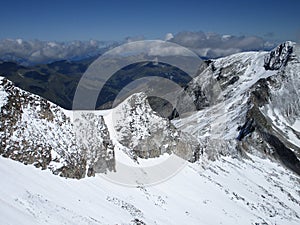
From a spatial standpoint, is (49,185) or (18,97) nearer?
(49,185)

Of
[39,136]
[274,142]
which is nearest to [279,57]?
[274,142]

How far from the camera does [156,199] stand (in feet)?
110

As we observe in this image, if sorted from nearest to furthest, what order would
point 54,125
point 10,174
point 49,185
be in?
1. point 10,174
2. point 49,185
3. point 54,125

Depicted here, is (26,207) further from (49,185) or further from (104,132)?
(104,132)

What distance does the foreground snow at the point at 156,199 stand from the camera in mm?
20359

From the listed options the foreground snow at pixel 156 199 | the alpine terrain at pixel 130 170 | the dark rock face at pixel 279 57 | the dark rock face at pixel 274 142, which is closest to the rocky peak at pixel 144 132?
the alpine terrain at pixel 130 170

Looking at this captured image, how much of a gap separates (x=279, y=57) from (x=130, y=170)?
120 meters

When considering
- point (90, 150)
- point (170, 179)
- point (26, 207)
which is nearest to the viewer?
point (26, 207)

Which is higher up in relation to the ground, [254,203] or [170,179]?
[170,179]

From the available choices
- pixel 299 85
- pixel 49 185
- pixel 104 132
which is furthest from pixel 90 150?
pixel 299 85

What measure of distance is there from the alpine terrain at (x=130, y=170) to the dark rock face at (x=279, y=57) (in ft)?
191

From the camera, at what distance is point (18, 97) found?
27.7 metres

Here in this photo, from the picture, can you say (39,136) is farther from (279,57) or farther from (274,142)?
(279,57)

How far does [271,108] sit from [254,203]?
71.6m
